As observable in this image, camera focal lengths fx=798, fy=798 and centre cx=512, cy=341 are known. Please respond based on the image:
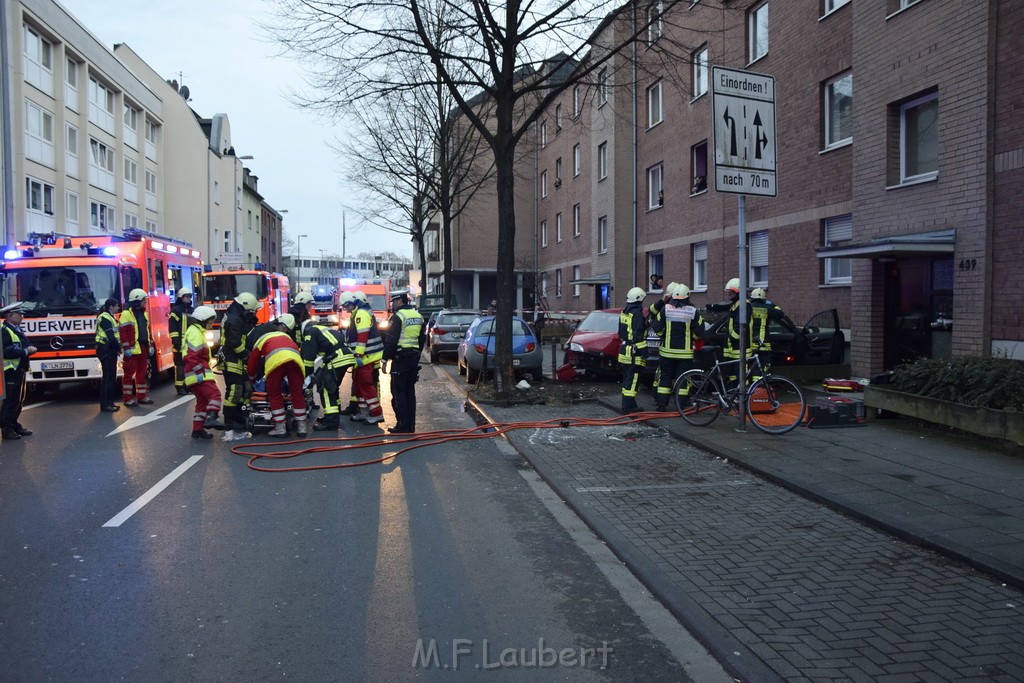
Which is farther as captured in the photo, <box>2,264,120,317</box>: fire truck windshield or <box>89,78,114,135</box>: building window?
<box>89,78,114,135</box>: building window

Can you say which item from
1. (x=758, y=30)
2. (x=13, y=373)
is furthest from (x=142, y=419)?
(x=758, y=30)


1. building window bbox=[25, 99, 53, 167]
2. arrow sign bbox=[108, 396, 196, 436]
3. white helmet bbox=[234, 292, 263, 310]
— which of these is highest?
building window bbox=[25, 99, 53, 167]

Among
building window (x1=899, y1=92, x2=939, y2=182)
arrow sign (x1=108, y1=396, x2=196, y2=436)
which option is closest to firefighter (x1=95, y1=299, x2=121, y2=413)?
arrow sign (x1=108, y1=396, x2=196, y2=436)

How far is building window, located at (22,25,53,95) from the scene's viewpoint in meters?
27.9

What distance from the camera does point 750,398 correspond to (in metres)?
9.20

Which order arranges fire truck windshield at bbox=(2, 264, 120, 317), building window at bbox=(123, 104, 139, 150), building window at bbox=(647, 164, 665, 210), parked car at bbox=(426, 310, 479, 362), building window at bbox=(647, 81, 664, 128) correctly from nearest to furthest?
fire truck windshield at bbox=(2, 264, 120, 317) → parked car at bbox=(426, 310, 479, 362) → building window at bbox=(647, 81, 664, 128) → building window at bbox=(647, 164, 665, 210) → building window at bbox=(123, 104, 139, 150)

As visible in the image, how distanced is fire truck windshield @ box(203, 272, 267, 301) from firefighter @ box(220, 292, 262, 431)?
16.0m

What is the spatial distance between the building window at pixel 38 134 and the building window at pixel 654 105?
2128 centimetres

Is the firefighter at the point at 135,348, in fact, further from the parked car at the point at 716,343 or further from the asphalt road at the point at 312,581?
the parked car at the point at 716,343

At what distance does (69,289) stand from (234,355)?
5667mm

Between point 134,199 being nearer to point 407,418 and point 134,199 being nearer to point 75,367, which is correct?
point 75,367

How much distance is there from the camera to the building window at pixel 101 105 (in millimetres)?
34094

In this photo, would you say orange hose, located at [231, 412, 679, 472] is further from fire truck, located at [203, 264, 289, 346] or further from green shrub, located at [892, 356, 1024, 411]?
fire truck, located at [203, 264, 289, 346]

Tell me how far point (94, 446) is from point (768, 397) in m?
7.85
